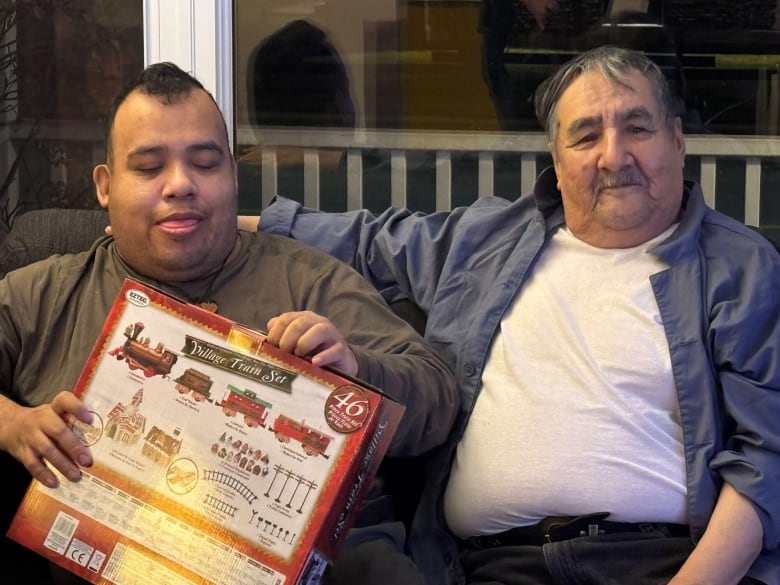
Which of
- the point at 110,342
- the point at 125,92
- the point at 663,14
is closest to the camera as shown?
the point at 110,342

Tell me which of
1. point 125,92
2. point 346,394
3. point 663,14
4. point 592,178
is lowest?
point 346,394

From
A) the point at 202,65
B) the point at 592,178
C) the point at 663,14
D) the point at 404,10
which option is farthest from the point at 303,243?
the point at 663,14

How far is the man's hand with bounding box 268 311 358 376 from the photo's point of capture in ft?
4.82

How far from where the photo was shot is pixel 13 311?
1799 millimetres

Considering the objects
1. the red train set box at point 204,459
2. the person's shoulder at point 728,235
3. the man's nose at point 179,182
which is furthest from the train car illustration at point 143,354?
the person's shoulder at point 728,235

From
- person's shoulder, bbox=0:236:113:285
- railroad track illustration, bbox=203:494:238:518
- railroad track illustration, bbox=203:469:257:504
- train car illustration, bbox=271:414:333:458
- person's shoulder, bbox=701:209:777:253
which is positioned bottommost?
railroad track illustration, bbox=203:494:238:518

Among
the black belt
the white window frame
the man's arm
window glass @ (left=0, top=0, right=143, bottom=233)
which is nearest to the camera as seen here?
the man's arm

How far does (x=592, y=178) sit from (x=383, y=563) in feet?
Result: 2.41

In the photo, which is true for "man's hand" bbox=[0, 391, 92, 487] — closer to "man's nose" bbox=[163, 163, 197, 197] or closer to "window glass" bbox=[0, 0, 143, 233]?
"man's nose" bbox=[163, 163, 197, 197]

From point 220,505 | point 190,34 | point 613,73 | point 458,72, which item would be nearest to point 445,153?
point 458,72

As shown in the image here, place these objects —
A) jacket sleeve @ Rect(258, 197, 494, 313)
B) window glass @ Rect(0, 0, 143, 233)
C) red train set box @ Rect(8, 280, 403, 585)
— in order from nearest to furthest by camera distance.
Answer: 1. red train set box @ Rect(8, 280, 403, 585)
2. jacket sleeve @ Rect(258, 197, 494, 313)
3. window glass @ Rect(0, 0, 143, 233)

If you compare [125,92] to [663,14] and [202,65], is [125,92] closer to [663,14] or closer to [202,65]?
[202,65]

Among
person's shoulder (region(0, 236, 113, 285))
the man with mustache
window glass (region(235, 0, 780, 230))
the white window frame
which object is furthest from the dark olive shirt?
window glass (region(235, 0, 780, 230))

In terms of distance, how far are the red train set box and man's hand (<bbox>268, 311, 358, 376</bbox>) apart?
0.6 inches
